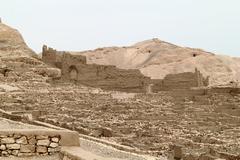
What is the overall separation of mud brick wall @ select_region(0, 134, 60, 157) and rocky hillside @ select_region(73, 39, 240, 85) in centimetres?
5442

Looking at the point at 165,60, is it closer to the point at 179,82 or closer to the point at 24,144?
the point at 179,82

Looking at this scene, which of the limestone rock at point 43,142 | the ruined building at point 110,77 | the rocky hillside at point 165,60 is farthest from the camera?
the rocky hillside at point 165,60

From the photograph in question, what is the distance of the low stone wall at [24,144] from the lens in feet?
28.0

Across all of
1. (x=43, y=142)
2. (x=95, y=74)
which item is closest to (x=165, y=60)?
(x=95, y=74)

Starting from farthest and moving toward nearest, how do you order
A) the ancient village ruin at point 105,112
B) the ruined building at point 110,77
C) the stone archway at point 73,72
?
the ruined building at point 110,77
the stone archway at point 73,72
the ancient village ruin at point 105,112

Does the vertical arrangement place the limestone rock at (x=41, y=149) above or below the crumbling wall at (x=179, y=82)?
below

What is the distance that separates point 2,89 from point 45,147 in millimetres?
27040

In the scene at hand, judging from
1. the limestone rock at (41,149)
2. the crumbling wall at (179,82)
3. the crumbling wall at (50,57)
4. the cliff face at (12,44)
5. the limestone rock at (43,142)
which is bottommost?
the limestone rock at (41,149)

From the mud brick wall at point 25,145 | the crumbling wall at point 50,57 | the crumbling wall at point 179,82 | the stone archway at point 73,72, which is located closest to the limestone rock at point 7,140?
the mud brick wall at point 25,145

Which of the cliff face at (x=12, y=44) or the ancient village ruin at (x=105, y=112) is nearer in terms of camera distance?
the ancient village ruin at (x=105, y=112)

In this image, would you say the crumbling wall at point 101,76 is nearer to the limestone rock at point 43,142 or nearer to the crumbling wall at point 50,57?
the crumbling wall at point 50,57

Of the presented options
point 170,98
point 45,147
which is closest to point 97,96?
point 170,98

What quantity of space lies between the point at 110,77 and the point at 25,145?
40154mm

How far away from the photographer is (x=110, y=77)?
1918 inches
